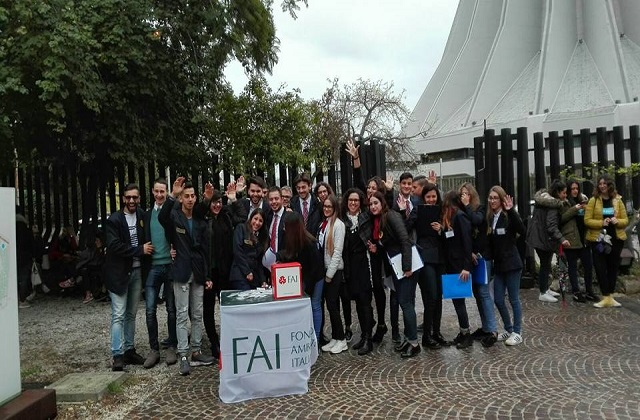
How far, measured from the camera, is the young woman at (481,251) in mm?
6020

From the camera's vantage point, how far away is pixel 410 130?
56.0 m

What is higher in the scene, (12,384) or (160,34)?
(160,34)

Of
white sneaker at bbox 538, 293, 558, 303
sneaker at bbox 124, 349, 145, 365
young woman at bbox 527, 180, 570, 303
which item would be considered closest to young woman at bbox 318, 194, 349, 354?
sneaker at bbox 124, 349, 145, 365

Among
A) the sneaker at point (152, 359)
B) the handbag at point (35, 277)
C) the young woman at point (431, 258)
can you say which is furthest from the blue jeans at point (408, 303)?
the handbag at point (35, 277)

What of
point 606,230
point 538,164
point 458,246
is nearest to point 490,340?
point 458,246

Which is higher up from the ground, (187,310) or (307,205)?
(307,205)

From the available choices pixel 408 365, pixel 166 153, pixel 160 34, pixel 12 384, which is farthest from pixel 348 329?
pixel 160 34

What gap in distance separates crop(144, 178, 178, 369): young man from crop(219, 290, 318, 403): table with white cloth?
1201mm

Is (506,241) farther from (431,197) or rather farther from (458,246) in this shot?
(431,197)

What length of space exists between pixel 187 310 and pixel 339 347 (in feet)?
5.90

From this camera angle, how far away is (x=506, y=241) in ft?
19.8

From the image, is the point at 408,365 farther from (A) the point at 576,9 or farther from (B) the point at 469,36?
(B) the point at 469,36

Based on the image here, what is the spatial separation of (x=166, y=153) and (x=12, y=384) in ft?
20.2

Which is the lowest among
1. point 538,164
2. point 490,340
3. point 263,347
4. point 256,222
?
point 490,340
